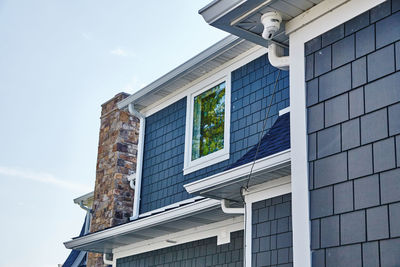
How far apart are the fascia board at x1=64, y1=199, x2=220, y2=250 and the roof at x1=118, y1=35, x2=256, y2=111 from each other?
2.52 meters

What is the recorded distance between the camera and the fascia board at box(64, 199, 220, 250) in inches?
328

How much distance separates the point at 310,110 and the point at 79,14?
2086cm

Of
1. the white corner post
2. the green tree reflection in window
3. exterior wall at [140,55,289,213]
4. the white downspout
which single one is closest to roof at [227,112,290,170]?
the white downspout

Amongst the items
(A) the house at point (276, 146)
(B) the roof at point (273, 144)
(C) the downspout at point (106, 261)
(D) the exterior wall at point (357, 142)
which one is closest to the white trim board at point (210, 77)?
(A) the house at point (276, 146)

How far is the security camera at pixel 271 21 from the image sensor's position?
214 inches

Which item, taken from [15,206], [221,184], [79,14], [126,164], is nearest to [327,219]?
[221,184]

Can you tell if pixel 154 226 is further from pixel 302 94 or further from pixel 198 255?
pixel 302 94

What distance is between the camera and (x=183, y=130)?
10641mm

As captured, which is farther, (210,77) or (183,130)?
(183,130)

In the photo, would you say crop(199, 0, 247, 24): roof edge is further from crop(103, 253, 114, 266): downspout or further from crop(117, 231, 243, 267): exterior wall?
crop(103, 253, 114, 266): downspout

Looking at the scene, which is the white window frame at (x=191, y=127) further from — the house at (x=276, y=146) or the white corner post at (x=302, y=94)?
the white corner post at (x=302, y=94)

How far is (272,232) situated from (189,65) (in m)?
4.29

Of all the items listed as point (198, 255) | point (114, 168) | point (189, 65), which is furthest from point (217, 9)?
point (114, 168)

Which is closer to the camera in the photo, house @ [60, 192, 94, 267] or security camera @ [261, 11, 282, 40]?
security camera @ [261, 11, 282, 40]
